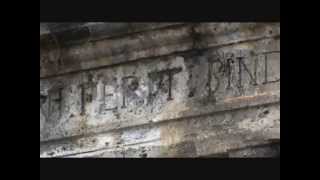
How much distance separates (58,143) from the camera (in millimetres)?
4961

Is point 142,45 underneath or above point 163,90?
above

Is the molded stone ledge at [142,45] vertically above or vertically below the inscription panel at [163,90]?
above

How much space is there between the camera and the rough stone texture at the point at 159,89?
4.91 meters

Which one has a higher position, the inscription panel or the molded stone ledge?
the molded stone ledge

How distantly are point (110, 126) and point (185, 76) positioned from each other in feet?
1.84

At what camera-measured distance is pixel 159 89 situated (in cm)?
495

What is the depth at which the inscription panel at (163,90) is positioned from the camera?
16.2 feet

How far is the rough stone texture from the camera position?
16.1 feet

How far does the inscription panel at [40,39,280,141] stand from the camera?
4938mm

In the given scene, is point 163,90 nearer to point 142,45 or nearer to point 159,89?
point 159,89

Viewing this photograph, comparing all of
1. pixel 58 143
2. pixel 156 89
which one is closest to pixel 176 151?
pixel 156 89

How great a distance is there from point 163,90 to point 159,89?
3cm

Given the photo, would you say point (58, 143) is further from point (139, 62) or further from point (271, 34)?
point (271, 34)

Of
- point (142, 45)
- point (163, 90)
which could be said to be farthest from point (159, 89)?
point (142, 45)
